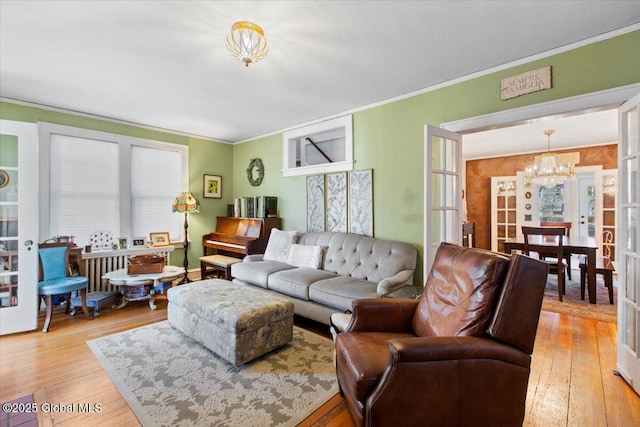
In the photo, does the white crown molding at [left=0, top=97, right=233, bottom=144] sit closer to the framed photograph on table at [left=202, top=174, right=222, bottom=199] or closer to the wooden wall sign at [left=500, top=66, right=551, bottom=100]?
the framed photograph on table at [left=202, top=174, right=222, bottom=199]

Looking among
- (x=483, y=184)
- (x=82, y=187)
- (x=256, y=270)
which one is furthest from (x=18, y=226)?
(x=483, y=184)

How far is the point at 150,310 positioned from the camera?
366cm

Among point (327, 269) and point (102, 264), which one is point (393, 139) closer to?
point (327, 269)

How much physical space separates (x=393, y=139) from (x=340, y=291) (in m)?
1.90

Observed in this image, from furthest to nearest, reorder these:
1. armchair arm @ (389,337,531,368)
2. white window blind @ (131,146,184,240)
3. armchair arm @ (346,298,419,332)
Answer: white window blind @ (131,146,184,240) → armchair arm @ (346,298,419,332) → armchair arm @ (389,337,531,368)

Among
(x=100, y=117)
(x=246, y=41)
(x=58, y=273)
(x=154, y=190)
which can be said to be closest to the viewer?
(x=246, y=41)

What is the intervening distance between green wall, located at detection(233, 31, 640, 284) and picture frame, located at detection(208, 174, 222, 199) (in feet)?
5.08

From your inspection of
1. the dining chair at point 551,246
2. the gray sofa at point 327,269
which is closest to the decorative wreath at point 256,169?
the gray sofa at point 327,269

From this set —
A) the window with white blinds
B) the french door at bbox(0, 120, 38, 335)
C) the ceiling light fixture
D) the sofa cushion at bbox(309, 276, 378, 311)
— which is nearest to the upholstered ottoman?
the sofa cushion at bbox(309, 276, 378, 311)

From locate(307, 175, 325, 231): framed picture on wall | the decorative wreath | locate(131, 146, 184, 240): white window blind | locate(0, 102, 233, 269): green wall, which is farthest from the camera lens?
the decorative wreath

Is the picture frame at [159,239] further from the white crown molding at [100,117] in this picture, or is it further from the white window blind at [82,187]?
the white crown molding at [100,117]

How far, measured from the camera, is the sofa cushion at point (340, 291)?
2.73 metres

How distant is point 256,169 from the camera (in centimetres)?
529

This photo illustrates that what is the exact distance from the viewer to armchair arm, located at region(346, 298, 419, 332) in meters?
1.91
